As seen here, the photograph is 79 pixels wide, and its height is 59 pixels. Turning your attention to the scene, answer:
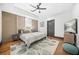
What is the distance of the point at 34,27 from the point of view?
1.72 m

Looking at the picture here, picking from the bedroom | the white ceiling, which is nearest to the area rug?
the bedroom

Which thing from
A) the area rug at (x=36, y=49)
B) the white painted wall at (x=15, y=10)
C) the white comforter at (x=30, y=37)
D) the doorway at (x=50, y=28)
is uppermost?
the white painted wall at (x=15, y=10)

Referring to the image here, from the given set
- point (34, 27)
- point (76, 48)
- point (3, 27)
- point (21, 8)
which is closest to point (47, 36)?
point (34, 27)

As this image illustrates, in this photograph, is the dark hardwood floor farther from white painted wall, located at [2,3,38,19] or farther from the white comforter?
white painted wall, located at [2,3,38,19]

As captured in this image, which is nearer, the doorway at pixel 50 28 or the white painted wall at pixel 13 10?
the white painted wall at pixel 13 10

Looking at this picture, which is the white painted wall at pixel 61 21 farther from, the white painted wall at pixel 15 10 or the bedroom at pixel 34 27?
the white painted wall at pixel 15 10

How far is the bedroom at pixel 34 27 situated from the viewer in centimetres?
157

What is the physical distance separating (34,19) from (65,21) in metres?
0.64

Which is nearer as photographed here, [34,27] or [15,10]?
[15,10]

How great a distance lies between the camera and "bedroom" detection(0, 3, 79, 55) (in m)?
1.57

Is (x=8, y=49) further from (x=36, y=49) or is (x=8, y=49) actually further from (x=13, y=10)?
(x=13, y=10)

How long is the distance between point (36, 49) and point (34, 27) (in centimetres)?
46

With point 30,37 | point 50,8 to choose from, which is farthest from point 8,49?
point 50,8

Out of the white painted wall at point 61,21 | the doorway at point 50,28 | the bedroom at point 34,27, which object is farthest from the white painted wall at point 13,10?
the white painted wall at point 61,21
